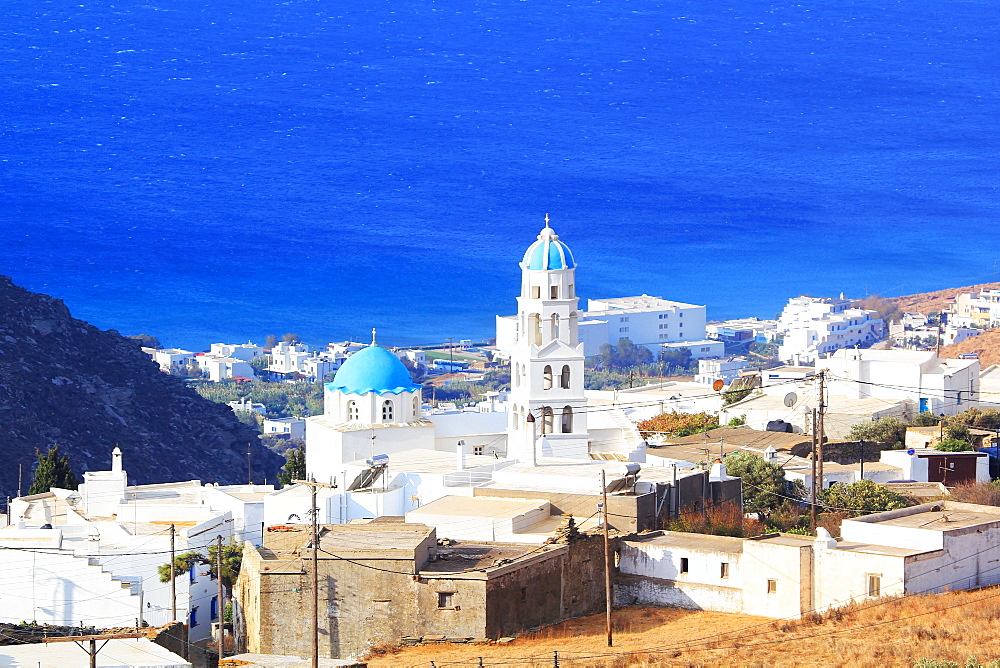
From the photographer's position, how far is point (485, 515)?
31.2 meters

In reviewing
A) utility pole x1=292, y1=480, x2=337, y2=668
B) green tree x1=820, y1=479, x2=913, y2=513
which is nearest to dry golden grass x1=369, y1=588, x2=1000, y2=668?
utility pole x1=292, y1=480, x2=337, y2=668

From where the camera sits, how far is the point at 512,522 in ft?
99.8

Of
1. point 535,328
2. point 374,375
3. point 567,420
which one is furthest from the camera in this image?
point 374,375

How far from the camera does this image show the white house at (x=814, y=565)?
1049 inches

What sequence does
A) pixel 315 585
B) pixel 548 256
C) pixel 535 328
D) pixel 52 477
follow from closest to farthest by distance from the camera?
pixel 315 585 → pixel 548 256 → pixel 535 328 → pixel 52 477

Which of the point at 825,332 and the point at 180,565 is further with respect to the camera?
the point at 825,332

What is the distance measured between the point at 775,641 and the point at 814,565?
82.4 inches

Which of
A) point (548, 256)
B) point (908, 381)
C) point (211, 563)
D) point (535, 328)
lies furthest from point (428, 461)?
point (908, 381)

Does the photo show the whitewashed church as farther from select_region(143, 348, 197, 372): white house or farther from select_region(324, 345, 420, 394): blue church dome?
select_region(143, 348, 197, 372): white house

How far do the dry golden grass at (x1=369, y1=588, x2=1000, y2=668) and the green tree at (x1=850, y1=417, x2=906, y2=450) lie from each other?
540 inches

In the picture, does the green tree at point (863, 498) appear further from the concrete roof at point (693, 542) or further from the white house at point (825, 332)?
the white house at point (825, 332)

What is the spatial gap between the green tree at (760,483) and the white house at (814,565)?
12.8 feet

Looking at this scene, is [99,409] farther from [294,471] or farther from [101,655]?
[101,655]

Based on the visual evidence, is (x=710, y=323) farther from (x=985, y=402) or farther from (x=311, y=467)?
(x=311, y=467)
